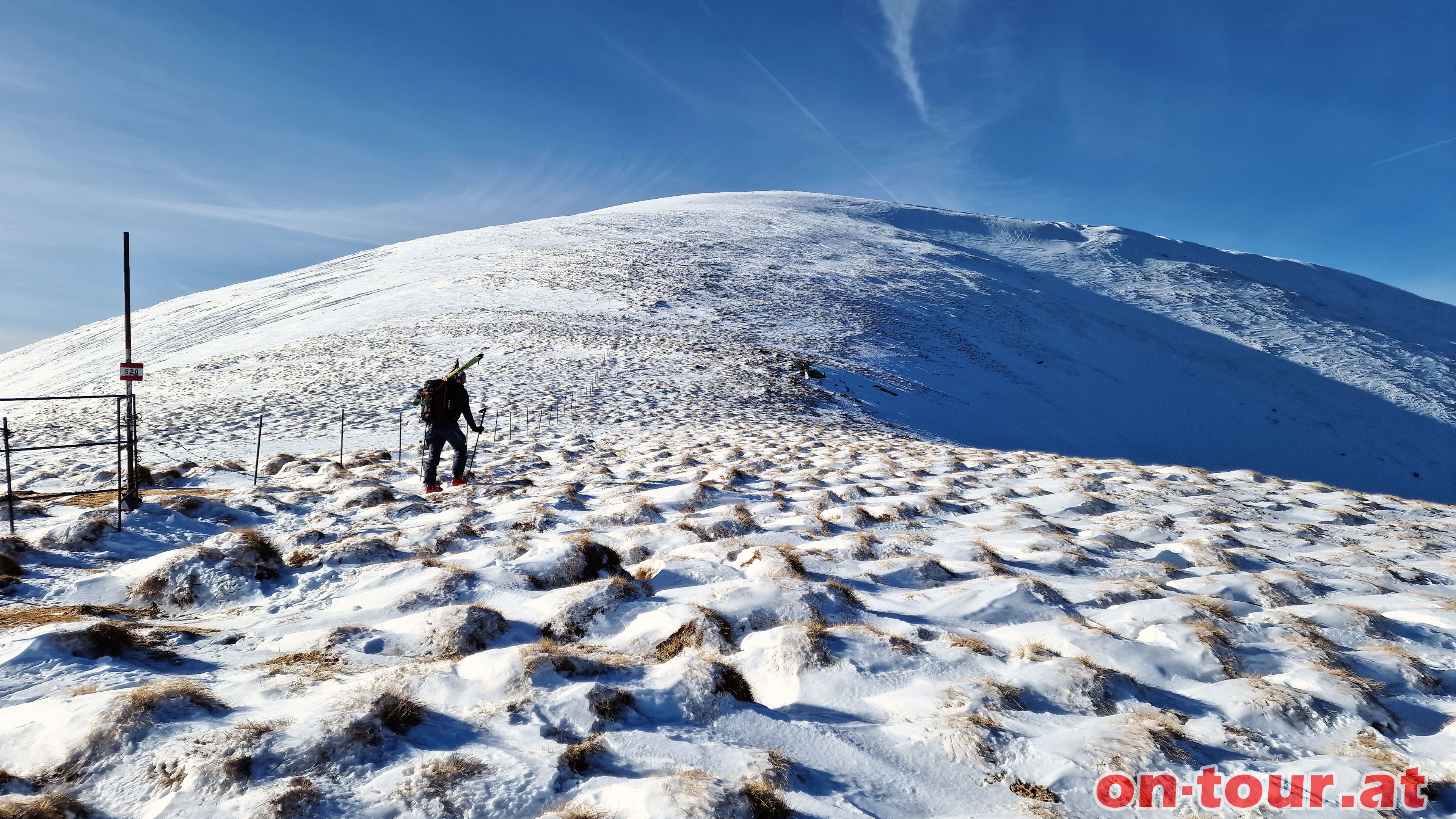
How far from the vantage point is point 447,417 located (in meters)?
9.78

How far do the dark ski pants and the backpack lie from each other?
147 mm

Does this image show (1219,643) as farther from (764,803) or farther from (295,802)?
(295,802)

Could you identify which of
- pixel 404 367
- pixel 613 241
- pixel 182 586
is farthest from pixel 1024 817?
pixel 613 241

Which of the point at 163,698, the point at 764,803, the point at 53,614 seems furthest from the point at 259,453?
the point at 764,803

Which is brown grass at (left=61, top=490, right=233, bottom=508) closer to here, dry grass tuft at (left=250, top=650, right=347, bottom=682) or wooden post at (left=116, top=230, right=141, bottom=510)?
wooden post at (left=116, top=230, right=141, bottom=510)

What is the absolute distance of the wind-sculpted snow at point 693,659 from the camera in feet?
8.93

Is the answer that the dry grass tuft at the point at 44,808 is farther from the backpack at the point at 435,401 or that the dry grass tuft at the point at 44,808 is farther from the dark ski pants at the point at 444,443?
the backpack at the point at 435,401

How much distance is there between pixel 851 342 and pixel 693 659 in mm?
30643

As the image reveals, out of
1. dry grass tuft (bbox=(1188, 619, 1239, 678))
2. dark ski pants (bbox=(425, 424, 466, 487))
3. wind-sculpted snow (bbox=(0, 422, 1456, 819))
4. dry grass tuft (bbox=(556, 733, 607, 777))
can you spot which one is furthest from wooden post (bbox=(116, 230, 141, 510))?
dry grass tuft (bbox=(1188, 619, 1239, 678))

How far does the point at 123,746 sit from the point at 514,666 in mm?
1654

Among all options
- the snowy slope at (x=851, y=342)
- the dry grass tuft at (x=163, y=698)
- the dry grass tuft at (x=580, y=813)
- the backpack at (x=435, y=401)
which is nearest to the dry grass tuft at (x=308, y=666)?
the dry grass tuft at (x=163, y=698)

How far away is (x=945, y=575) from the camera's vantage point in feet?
18.5

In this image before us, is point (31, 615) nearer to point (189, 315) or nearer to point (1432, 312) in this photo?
point (189, 315)

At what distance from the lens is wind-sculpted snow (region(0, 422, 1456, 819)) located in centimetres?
272
